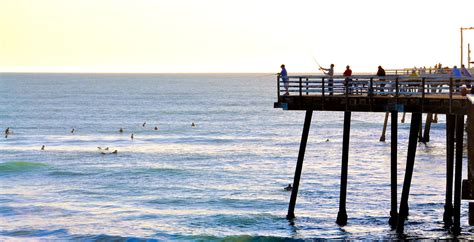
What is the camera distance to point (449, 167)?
3488 centimetres

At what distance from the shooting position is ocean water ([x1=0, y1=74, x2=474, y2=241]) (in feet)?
133

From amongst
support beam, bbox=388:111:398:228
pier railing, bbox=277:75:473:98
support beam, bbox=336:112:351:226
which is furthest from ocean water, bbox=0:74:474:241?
pier railing, bbox=277:75:473:98

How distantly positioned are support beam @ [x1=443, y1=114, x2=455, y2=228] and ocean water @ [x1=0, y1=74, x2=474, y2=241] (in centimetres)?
73

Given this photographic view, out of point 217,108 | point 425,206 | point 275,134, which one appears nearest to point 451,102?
point 425,206

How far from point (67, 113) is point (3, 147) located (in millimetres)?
55526

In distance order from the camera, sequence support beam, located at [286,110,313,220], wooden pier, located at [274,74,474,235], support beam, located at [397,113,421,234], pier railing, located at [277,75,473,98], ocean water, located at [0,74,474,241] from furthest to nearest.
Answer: ocean water, located at [0,74,474,241] → support beam, located at [286,110,313,220] → support beam, located at [397,113,421,234] → pier railing, located at [277,75,473,98] → wooden pier, located at [274,74,474,235]

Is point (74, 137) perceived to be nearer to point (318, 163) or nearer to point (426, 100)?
point (318, 163)

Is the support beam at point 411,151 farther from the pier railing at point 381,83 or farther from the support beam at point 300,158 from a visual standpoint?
the support beam at point 300,158

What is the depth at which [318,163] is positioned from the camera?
214ft

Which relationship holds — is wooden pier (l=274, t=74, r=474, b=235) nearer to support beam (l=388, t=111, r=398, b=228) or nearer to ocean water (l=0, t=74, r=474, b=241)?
support beam (l=388, t=111, r=398, b=228)

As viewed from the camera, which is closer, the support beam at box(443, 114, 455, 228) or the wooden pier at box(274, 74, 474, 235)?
the wooden pier at box(274, 74, 474, 235)

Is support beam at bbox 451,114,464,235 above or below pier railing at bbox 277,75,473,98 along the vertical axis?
below

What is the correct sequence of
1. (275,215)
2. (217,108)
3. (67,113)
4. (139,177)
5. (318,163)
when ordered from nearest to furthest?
(275,215), (139,177), (318,163), (67,113), (217,108)

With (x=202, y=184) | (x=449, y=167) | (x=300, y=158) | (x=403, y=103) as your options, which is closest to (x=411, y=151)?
(x=449, y=167)
